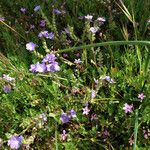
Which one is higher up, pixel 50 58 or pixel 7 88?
pixel 50 58

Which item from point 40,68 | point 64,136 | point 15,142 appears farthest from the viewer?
point 64,136

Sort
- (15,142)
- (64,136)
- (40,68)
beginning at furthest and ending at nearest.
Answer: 1. (64,136)
2. (40,68)
3. (15,142)

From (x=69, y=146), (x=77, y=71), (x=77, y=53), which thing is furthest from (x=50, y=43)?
(x=69, y=146)

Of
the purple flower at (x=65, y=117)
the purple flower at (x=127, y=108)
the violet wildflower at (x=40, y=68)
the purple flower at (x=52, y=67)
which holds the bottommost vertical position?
the purple flower at (x=65, y=117)

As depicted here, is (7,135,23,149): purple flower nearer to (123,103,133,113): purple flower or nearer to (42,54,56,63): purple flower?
(42,54,56,63): purple flower

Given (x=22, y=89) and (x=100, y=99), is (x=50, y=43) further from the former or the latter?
(x=100, y=99)

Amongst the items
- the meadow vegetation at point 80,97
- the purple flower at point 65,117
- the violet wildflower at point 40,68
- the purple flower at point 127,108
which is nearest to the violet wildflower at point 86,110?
the meadow vegetation at point 80,97

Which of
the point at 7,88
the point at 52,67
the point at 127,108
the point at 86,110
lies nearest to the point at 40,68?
the point at 52,67

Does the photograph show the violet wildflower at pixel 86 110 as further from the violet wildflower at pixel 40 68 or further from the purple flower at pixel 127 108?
the violet wildflower at pixel 40 68

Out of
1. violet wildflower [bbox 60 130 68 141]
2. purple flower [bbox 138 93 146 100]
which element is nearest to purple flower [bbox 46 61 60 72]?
violet wildflower [bbox 60 130 68 141]

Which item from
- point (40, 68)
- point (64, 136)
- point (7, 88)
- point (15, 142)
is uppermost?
point (40, 68)

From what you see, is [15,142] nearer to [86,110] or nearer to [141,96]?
[86,110]
